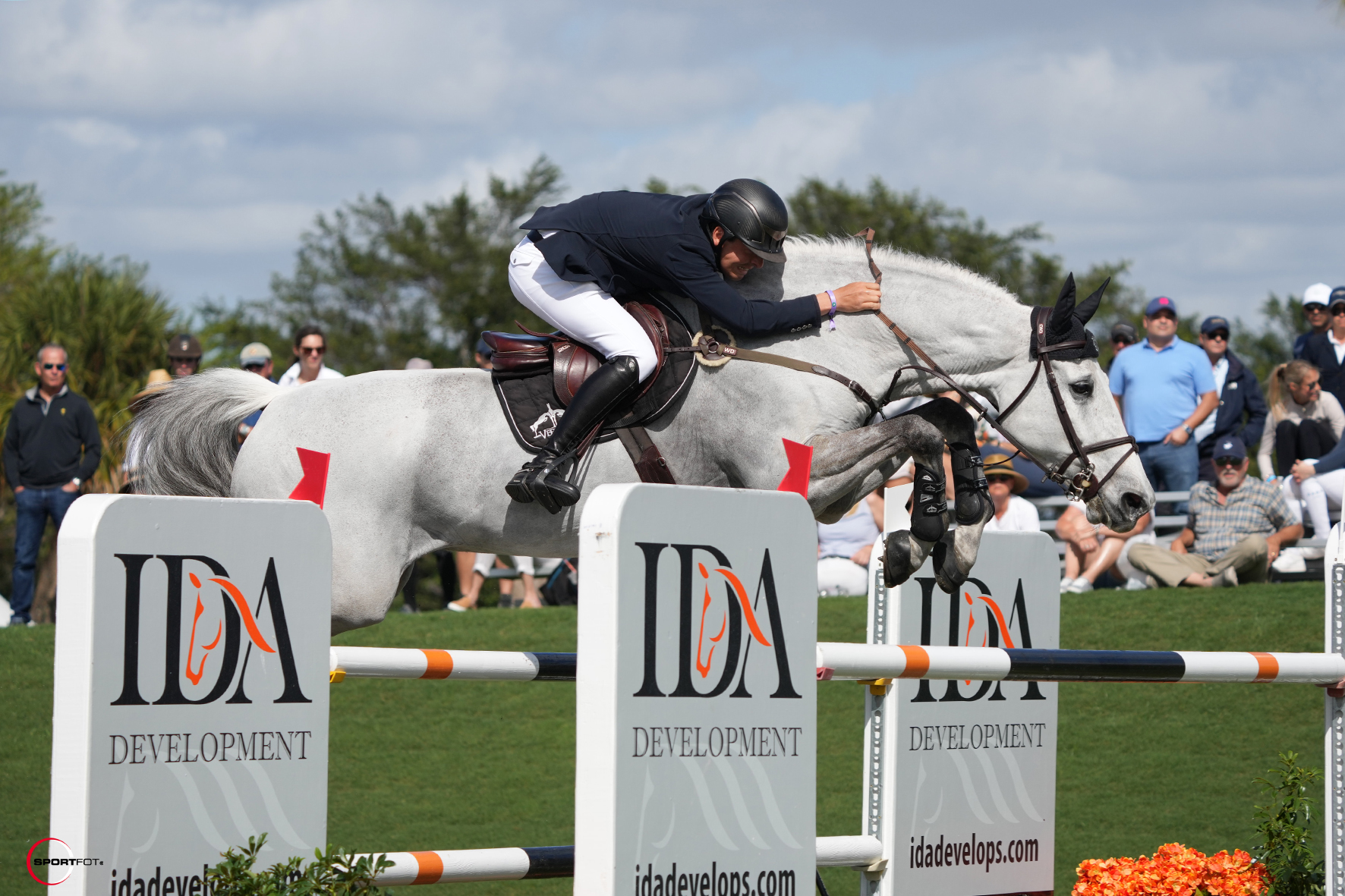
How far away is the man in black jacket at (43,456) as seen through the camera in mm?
9203

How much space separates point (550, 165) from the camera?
34812 millimetres

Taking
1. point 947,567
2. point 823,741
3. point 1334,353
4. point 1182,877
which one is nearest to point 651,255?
point 947,567

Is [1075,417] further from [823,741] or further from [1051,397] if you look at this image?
[823,741]

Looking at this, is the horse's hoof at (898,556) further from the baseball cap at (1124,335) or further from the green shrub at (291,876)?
the baseball cap at (1124,335)

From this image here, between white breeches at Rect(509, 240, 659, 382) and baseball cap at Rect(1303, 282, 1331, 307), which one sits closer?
white breeches at Rect(509, 240, 659, 382)

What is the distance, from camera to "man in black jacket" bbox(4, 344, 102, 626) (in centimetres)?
920

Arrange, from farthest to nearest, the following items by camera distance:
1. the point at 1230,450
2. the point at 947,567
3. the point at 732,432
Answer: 1. the point at 1230,450
2. the point at 732,432
3. the point at 947,567

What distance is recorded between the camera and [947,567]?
13.5ft

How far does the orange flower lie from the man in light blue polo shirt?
5.69 m

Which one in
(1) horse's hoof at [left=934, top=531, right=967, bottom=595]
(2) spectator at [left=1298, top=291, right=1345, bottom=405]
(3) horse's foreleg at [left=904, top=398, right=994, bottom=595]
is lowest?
(1) horse's hoof at [left=934, top=531, right=967, bottom=595]

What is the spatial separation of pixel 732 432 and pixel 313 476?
1.27 m

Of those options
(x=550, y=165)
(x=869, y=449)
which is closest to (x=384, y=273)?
(x=550, y=165)

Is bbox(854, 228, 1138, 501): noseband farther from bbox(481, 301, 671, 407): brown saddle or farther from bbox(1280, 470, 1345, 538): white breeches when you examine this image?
bbox(1280, 470, 1345, 538): white breeches

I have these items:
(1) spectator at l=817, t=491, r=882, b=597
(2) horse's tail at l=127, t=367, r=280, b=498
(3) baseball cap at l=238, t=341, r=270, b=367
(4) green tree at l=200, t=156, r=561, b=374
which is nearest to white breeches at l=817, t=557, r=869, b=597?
(1) spectator at l=817, t=491, r=882, b=597
